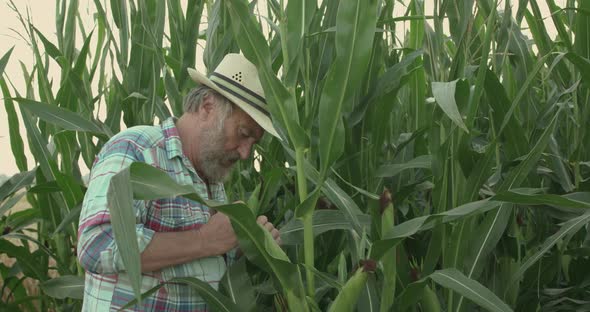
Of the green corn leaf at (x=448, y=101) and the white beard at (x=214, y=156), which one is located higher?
the green corn leaf at (x=448, y=101)

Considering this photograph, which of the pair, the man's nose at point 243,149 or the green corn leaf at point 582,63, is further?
the man's nose at point 243,149

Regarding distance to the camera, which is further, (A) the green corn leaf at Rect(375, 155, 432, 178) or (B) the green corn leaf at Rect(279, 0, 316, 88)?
(A) the green corn leaf at Rect(375, 155, 432, 178)

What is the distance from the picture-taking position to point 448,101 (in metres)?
1.21

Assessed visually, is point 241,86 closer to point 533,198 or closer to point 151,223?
point 151,223

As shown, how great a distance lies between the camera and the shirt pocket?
5.44 ft

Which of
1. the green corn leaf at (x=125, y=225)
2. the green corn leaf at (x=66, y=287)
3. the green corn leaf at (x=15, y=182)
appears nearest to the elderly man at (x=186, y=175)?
the green corn leaf at (x=66, y=287)

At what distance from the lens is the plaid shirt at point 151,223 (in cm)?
155

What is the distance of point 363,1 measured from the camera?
4.01 ft

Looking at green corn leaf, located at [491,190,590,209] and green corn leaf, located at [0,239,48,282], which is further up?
green corn leaf, located at [491,190,590,209]

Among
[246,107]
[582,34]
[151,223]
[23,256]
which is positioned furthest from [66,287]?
[582,34]

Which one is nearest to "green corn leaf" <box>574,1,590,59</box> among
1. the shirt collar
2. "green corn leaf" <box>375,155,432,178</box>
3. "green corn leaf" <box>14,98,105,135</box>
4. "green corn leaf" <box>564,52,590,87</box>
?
"green corn leaf" <box>564,52,590,87</box>

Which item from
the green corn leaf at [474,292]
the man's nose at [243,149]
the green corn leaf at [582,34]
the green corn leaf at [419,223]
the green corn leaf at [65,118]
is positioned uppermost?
the green corn leaf at [582,34]

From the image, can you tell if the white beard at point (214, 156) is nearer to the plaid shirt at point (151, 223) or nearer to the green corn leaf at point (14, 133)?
the plaid shirt at point (151, 223)

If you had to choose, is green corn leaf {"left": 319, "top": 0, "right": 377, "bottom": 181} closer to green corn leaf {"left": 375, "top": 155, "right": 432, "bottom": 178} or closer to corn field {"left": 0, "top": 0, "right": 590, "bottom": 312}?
corn field {"left": 0, "top": 0, "right": 590, "bottom": 312}
